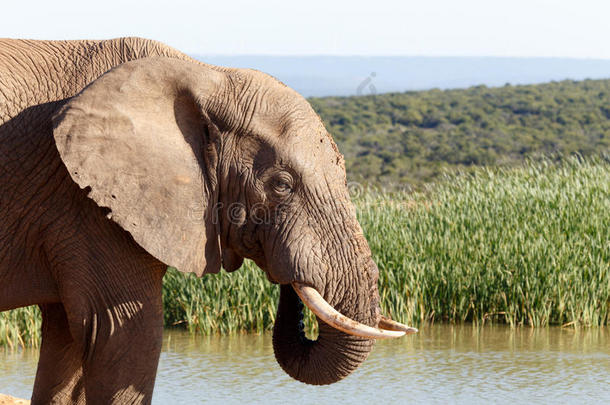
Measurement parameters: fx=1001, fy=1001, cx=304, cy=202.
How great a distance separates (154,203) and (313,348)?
0.97 m

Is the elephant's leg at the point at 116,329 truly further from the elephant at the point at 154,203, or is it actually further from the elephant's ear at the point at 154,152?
the elephant's ear at the point at 154,152

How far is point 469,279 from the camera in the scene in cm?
948

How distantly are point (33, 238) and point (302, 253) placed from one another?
3.67ft

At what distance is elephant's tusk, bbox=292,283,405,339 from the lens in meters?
4.10

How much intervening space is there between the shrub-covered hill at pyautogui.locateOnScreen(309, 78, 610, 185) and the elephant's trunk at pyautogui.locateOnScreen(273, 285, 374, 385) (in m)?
27.0

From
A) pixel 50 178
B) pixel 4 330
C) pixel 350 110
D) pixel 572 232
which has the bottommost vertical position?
pixel 4 330

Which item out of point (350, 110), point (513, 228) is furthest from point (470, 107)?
point (513, 228)

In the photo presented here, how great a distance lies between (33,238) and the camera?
4.16 meters

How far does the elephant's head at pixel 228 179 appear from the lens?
407 centimetres

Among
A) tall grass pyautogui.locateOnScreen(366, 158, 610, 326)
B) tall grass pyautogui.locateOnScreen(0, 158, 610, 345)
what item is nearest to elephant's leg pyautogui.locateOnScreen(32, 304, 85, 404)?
tall grass pyautogui.locateOnScreen(0, 158, 610, 345)

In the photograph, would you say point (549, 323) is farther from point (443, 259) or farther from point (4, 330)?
point (4, 330)

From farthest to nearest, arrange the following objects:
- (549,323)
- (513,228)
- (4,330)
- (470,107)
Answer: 1. (470,107)
2. (513,228)
3. (549,323)
4. (4,330)

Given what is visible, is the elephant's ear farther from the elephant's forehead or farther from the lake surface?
the lake surface

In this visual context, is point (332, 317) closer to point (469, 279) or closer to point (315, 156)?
point (315, 156)
